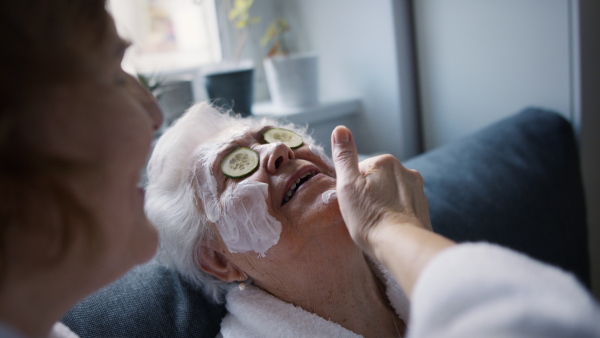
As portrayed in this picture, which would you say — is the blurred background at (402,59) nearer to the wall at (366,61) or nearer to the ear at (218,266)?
the wall at (366,61)

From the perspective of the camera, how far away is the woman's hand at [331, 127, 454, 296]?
728mm

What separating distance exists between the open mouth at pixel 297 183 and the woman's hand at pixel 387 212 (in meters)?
0.13

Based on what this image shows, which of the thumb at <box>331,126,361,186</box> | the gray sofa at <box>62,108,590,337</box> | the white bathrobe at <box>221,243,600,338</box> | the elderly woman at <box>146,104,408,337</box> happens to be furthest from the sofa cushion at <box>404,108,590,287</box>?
the white bathrobe at <box>221,243,600,338</box>

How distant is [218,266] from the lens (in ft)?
3.84

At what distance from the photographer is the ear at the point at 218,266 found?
3.82 feet

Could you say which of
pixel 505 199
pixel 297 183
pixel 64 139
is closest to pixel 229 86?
pixel 297 183

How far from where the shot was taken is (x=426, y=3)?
2119 mm

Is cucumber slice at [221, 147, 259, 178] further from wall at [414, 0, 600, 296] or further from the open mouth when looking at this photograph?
wall at [414, 0, 600, 296]

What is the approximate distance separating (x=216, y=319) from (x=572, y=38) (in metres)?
1.65

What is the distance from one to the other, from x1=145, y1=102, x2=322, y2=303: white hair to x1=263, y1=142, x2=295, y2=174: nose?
18 centimetres

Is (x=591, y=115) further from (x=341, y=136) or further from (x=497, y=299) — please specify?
(x=497, y=299)

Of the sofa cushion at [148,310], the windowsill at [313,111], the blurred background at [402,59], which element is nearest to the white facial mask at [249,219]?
the sofa cushion at [148,310]

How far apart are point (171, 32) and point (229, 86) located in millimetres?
514

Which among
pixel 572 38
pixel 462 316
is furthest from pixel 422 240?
pixel 572 38
